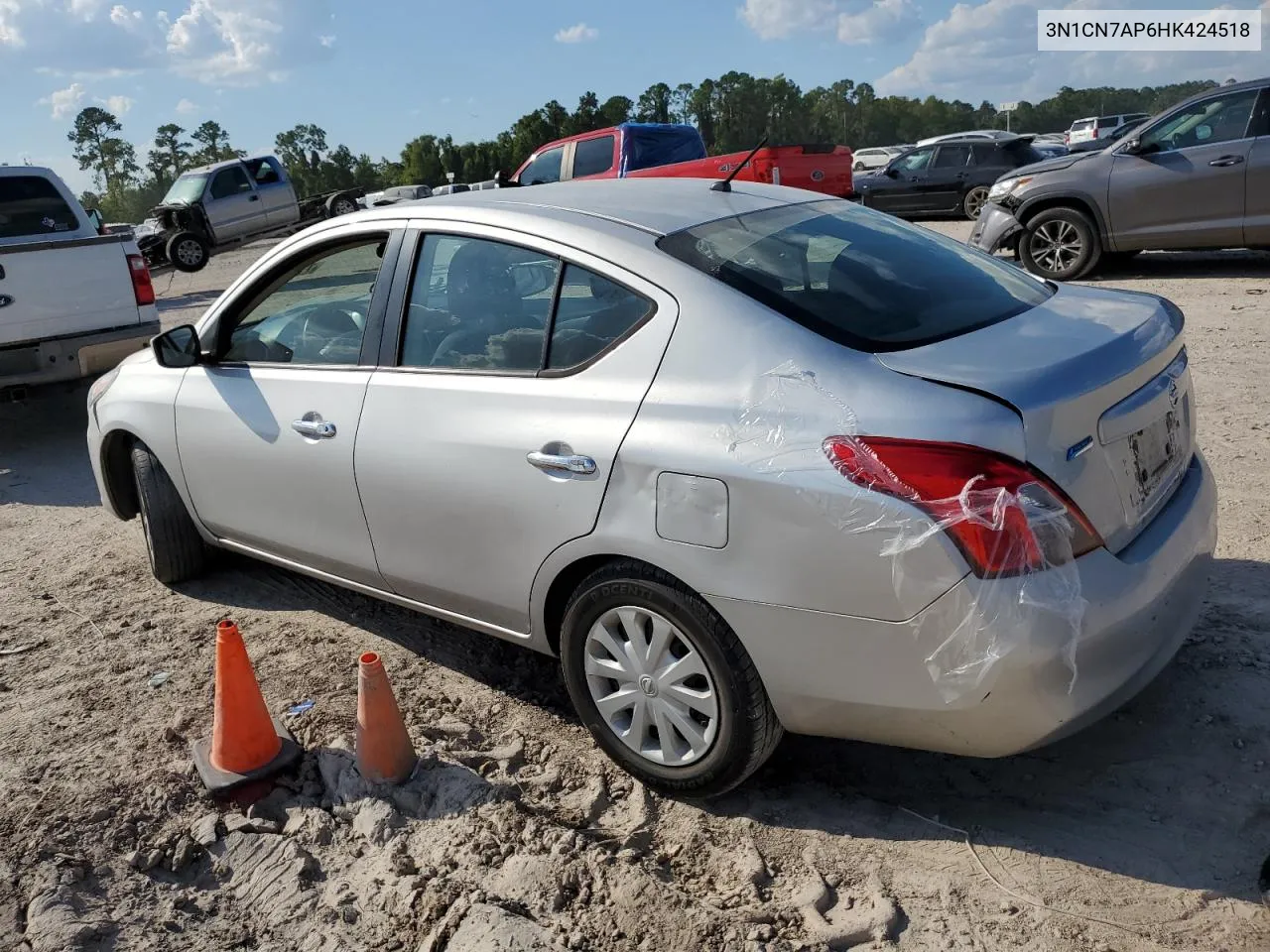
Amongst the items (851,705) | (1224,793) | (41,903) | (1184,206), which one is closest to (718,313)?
(851,705)

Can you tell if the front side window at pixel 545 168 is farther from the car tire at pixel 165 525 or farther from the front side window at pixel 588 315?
the front side window at pixel 588 315

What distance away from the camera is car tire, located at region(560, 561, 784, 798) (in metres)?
2.74

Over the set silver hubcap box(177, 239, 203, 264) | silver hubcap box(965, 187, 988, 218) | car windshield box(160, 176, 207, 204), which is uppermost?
car windshield box(160, 176, 207, 204)

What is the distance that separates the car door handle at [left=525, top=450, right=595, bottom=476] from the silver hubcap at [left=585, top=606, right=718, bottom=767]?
403 millimetres

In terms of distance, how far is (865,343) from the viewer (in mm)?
2703

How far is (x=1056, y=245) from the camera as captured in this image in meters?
10.6

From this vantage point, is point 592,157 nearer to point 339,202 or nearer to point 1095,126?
point 339,202

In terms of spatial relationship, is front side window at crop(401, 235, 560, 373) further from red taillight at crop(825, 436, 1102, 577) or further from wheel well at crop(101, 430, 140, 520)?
wheel well at crop(101, 430, 140, 520)

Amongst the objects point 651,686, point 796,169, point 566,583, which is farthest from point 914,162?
point 651,686

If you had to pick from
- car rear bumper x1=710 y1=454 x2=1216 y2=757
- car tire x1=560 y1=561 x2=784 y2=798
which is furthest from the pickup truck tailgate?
car rear bumper x1=710 y1=454 x2=1216 y2=757

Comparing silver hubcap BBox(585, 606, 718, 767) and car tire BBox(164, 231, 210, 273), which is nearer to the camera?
silver hubcap BBox(585, 606, 718, 767)

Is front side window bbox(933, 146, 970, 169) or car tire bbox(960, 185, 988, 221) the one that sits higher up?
front side window bbox(933, 146, 970, 169)

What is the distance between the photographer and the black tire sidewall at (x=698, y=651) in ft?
9.01

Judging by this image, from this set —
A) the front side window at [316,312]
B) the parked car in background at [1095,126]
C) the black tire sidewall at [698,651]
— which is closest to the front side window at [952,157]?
the front side window at [316,312]
